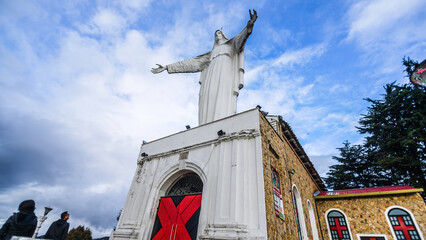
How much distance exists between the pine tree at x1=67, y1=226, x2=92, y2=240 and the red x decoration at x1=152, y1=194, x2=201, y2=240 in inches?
1274

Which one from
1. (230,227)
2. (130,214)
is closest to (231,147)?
(230,227)

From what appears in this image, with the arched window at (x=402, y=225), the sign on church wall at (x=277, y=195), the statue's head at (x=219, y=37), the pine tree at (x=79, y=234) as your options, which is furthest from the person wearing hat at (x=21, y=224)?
the pine tree at (x=79, y=234)

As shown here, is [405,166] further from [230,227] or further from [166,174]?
[166,174]

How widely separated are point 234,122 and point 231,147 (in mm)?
1105

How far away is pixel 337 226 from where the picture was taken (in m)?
11.5

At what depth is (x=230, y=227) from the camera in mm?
5398

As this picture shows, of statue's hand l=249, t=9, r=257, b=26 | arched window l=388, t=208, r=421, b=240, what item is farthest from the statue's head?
arched window l=388, t=208, r=421, b=240

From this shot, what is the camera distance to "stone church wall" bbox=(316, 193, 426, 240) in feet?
31.3

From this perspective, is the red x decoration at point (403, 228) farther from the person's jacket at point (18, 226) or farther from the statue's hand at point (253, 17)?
the person's jacket at point (18, 226)

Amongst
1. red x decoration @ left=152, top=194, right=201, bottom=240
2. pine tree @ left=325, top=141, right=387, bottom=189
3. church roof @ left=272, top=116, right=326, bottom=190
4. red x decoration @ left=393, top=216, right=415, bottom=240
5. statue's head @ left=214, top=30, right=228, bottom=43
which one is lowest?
red x decoration @ left=152, top=194, right=201, bottom=240

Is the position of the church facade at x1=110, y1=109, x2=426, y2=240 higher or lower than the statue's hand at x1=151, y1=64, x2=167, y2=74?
lower

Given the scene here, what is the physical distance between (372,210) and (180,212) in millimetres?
10946

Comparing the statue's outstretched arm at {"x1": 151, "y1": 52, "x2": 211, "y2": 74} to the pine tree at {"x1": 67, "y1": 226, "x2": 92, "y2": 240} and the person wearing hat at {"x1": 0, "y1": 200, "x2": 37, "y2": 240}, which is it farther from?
the pine tree at {"x1": 67, "y1": 226, "x2": 92, "y2": 240}

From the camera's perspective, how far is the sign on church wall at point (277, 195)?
6347mm
